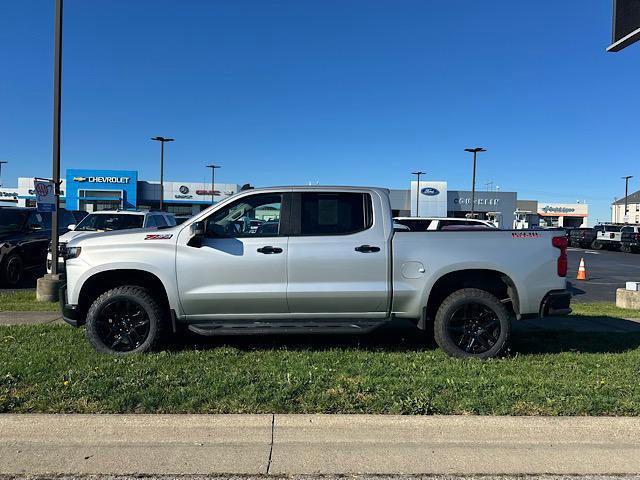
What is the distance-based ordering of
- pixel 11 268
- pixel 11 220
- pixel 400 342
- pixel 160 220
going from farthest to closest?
pixel 160 220
pixel 11 220
pixel 11 268
pixel 400 342

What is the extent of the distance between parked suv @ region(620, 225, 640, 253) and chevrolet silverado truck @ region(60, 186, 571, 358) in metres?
31.2

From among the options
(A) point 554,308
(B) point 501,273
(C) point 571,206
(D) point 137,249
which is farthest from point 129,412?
(C) point 571,206

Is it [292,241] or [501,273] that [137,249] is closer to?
[292,241]

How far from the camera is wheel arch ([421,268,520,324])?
5918 mm

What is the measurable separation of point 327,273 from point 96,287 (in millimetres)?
2576

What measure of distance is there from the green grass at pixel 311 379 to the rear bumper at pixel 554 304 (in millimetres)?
521

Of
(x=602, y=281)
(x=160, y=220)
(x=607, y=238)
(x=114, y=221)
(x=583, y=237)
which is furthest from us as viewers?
(x=583, y=237)

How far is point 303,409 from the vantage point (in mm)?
4406

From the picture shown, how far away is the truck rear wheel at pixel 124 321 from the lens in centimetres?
571

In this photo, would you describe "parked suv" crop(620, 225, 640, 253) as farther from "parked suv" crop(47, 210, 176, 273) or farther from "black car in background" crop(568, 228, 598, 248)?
"parked suv" crop(47, 210, 176, 273)

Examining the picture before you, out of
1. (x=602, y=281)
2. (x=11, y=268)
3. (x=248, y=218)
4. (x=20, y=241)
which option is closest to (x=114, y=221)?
(x=20, y=241)

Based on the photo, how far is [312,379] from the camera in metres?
5.02

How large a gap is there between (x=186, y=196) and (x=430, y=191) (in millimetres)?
29826

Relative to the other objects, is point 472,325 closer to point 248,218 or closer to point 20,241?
point 248,218
